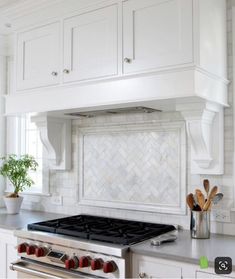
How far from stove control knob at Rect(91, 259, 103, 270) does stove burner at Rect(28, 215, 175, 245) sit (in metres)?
0.13

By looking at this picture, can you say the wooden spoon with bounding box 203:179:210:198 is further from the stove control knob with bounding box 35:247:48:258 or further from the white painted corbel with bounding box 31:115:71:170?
the white painted corbel with bounding box 31:115:71:170

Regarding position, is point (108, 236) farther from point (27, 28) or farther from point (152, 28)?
point (27, 28)

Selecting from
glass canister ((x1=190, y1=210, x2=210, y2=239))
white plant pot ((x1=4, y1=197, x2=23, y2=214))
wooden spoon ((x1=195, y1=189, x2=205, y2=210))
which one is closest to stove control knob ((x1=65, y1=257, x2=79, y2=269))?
glass canister ((x1=190, y1=210, x2=210, y2=239))

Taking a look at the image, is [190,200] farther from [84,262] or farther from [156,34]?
[156,34]

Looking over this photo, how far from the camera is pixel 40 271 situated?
238cm

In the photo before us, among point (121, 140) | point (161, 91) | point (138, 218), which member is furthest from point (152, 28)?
point (138, 218)

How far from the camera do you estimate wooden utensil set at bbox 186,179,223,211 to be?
91.0 inches

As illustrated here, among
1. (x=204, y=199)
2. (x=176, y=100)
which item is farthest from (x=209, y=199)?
(x=176, y=100)

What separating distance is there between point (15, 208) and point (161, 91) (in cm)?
182

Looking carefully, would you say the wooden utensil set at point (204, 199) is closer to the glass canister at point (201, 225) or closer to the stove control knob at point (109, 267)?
the glass canister at point (201, 225)

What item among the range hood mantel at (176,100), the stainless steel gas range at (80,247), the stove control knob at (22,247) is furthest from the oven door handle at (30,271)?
the range hood mantel at (176,100)

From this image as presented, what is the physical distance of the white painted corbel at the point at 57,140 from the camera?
312 centimetres

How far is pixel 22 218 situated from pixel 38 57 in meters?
1.30

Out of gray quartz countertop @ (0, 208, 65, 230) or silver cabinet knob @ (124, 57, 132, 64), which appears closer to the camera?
silver cabinet knob @ (124, 57, 132, 64)
